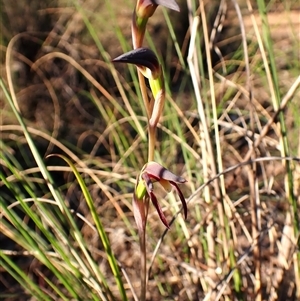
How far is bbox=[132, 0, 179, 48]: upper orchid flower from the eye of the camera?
0.35 m

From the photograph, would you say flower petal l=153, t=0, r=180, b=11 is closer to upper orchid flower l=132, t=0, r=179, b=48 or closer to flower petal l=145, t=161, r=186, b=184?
upper orchid flower l=132, t=0, r=179, b=48

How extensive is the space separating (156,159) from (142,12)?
1.69ft

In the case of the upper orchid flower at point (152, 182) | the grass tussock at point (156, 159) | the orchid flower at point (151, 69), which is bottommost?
the grass tussock at point (156, 159)

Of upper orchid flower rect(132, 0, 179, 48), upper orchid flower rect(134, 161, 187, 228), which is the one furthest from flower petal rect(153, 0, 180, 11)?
upper orchid flower rect(134, 161, 187, 228)

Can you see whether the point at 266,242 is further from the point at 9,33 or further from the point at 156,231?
the point at 9,33

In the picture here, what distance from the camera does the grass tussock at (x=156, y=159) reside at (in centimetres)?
62

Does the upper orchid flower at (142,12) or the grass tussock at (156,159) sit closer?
the upper orchid flower at (142,12)

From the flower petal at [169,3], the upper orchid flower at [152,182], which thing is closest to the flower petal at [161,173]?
the upper orchid flower at [152,182]

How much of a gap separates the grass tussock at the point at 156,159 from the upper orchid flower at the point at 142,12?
0.56 feet

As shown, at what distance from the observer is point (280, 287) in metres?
0.68

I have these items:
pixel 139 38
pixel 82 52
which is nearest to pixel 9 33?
pixel 82 52

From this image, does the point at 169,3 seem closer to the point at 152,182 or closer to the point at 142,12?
the point at 142,12

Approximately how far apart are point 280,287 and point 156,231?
46 cm

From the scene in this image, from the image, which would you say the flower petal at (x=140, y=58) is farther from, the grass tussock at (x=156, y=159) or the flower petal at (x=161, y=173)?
the grass tussock at (x=156, y=159)
